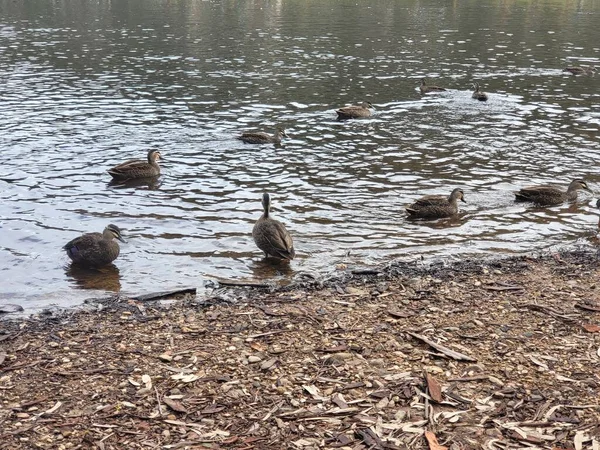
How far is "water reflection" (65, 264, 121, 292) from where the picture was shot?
444 inches

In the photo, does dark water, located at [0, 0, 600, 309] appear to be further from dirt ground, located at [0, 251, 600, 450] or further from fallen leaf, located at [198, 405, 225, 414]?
fallen leaf, located at [198, 405, 225, 414]

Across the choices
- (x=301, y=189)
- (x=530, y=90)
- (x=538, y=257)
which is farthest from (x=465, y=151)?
(x=530, y=90)

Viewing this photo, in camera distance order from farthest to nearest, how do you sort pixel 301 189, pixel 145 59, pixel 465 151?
1. pixel 145 59
2. pixel 465 151
3. pixel 301 189

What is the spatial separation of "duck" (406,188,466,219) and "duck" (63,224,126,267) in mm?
6084

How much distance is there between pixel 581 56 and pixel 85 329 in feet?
115

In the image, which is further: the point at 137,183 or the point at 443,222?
the point at 137,183

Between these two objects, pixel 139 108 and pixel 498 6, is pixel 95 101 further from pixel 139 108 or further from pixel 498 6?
pixel 498 6

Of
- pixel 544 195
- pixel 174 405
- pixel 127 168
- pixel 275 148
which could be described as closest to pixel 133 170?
pixel 127 168

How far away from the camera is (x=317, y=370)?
24.7 feet

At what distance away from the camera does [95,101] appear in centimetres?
2619

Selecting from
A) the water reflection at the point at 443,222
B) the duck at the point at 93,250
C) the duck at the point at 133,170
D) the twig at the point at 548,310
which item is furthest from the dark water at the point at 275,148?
the twig at the point at 548,310

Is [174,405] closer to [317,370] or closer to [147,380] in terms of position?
[147,380]

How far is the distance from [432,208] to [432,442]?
8566 millimetres

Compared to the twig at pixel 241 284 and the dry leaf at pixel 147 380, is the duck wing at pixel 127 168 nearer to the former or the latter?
the twig at pixel 241 284
